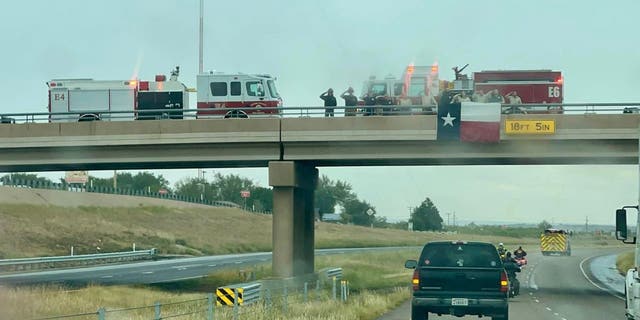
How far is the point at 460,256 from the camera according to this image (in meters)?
23.8

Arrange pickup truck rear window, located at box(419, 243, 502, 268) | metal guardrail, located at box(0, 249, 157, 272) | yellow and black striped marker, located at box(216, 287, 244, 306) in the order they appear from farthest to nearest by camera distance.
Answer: metal guardrail, located at box(0, 249, 157, 272)
yellow and black striped marker, located at box(216, 287, 244, 306)
pickup truck rear window, located at box(419, 243, 502, 268)

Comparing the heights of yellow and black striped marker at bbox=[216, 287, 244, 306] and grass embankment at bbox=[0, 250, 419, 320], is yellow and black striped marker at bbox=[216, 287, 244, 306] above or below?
above

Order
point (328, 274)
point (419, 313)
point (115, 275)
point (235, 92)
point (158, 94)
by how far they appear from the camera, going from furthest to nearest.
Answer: point (115, 275), point (158, 94), point (235, 92), point (328, 274), point (419, 313)

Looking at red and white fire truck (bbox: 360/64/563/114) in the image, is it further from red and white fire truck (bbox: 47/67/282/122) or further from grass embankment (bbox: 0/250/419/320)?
grass embankment (bbox: 0/250/419/320)

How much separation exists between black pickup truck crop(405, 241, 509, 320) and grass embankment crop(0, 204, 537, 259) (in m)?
52.4

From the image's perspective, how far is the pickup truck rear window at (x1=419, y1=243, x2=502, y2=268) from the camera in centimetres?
2366

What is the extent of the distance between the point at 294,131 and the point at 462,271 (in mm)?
19028

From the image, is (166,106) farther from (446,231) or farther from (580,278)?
(446,231)

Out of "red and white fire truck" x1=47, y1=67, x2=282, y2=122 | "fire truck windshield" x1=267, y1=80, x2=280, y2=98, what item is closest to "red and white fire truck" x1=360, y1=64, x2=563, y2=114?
"fire truck windshield" x1=267, y1=80, x2=280, y2=98

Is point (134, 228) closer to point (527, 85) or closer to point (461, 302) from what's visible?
point (527, 85)

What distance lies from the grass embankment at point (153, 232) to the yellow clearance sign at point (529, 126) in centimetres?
4200

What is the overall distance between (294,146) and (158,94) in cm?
1042

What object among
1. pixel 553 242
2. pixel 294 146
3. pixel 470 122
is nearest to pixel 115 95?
pixel 294 146

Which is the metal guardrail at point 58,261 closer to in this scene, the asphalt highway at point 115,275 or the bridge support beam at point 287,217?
the asphalt highway at point 115,275
